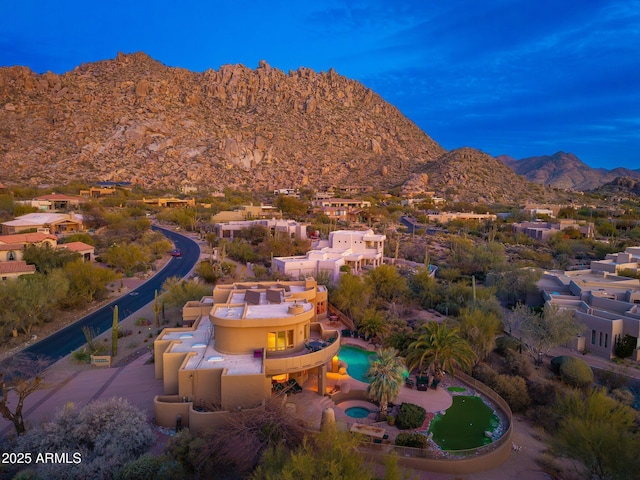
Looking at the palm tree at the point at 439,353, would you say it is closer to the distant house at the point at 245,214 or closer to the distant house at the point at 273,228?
the distant house at the point at 273,228

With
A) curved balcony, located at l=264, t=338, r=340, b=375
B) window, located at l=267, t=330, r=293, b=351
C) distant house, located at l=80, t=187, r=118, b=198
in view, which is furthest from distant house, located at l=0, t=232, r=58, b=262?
distant house, located at l=80, t=187, r=118, b=198

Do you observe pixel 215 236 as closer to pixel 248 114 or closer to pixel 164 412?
pixel 164 412

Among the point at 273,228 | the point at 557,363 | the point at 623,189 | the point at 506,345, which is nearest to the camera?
the point at 557,363

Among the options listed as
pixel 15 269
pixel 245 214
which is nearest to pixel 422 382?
pixel 15 269

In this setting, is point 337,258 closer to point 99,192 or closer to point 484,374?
point 484,374

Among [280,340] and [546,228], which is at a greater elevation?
[546,228]

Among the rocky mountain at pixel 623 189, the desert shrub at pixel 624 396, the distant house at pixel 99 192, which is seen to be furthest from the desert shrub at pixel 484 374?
the rocky mountain at pixel 623 189

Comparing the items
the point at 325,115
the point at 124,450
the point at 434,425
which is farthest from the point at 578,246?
the point at 325,115

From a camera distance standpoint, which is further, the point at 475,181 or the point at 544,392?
the point at 475,181
